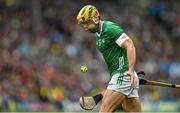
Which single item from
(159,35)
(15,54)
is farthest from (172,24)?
(15,54)

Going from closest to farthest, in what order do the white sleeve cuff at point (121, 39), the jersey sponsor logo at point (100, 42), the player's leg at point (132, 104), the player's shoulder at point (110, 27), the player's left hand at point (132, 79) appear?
the player's left hand at point (132, 79), the white sleeve cuff at point (121, 39), the player's shoulder at point (110, 27), the jersey sponsor logo at point (100, 42), the player's leg at point (132, 104)

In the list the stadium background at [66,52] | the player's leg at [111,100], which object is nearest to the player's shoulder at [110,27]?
the player's leg at [111,100]

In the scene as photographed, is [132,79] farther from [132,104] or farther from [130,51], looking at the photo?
[132,104]

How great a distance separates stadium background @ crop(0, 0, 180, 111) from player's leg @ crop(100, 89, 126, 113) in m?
10.1

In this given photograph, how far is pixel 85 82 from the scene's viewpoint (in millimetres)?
26609

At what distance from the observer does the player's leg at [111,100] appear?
1280cm

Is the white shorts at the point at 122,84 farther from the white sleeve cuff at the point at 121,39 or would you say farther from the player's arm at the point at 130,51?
the white sleeve cuff at the point at 121,39

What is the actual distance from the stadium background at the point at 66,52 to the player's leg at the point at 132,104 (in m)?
9.82

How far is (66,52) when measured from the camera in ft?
89.5

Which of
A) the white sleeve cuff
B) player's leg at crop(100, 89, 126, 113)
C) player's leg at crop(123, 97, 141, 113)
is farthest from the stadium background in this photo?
the white sleeve cuff

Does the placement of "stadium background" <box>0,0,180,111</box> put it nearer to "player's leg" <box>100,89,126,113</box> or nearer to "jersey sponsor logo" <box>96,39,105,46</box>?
"jersey sponsor logo" <box>96,39,105,46</box>

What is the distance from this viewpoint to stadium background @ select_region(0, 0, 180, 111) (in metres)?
24.5

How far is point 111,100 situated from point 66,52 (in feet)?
47.7

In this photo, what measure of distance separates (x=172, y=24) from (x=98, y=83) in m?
6.13
